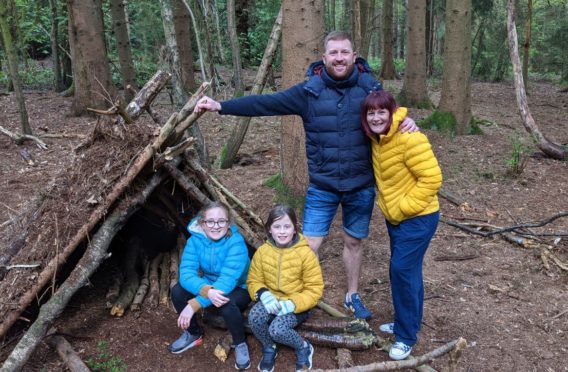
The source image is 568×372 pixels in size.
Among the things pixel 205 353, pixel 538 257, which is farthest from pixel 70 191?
pixel 538 257

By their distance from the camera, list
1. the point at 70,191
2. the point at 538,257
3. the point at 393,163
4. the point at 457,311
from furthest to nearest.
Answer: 1. the point at 538,257
2. the point at 457,311
3. the point at 70,191
4. the point at 393,163

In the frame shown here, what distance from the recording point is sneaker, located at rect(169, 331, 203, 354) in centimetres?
369

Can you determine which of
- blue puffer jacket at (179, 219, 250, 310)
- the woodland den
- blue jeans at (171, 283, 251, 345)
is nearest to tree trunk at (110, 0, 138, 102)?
the woodland den

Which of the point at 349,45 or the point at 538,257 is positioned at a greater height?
the point at 349,45

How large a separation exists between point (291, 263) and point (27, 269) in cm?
210

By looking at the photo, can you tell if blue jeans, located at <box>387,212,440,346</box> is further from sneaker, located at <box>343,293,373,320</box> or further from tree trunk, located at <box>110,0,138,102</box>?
tree trunk, located at <box>110,0,138,102</box>

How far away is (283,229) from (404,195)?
3.00 ft

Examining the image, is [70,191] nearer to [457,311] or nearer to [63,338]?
[63,338]

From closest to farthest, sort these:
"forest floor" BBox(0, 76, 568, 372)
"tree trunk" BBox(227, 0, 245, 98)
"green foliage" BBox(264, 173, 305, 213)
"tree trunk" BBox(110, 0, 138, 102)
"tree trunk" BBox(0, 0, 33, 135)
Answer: "forest floor" BBox(0, 76, 568, 372)
"green foliage" BBox(264, 173, 305, 213)
"tree trunk" BBox(227, 0, 245, 98)
"tree trunk" BBox(0, 0, 33, 135)
"tree trunk" BBox(110, 0, 138, 102)

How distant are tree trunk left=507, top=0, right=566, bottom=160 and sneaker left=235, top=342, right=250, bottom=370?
6.60 metres

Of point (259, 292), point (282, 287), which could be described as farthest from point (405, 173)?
Answer: point (259, 292)

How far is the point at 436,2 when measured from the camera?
19.8 meters

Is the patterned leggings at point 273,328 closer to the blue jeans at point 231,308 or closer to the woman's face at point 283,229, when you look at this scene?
the blue jeans at point 231,308

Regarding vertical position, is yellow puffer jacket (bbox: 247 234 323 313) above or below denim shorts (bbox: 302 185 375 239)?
below
